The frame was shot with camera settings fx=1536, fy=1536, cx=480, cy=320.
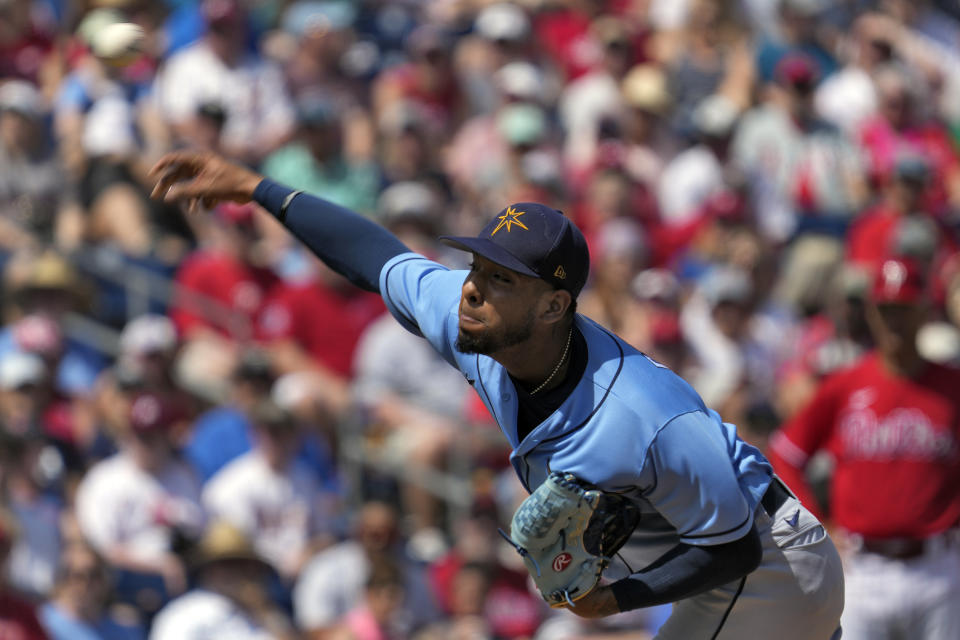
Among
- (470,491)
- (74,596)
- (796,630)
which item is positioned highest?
(796,630)

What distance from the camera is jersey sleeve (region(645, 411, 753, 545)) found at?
369cm

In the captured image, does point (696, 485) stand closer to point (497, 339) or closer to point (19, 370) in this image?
point (497, 339)

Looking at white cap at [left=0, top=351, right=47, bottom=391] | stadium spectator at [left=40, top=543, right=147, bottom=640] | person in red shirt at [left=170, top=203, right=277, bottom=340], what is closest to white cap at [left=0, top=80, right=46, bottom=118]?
person in red shirt at [left=170, top=203, right=277, bottom=340]

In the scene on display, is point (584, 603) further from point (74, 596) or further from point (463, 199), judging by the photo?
point (463, 199)

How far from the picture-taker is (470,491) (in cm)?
816

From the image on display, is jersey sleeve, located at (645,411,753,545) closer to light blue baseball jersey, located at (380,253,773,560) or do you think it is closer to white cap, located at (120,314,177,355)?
light blue baseball jersey, located at (380,253,773,560)

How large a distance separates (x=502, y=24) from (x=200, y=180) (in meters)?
7.03

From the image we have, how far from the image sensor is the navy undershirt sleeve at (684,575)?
3734 mm

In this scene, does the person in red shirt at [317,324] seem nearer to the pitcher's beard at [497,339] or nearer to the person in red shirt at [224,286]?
the person in red shirt at [224,286]

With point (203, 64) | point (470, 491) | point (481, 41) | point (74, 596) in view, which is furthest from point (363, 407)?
point (481, 41)

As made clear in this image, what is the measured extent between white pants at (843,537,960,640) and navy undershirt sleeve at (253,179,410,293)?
271cm

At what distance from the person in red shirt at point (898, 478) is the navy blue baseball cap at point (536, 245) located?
257cm

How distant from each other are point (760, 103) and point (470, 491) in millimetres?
4271

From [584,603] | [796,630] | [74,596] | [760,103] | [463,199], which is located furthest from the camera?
[760,103]
